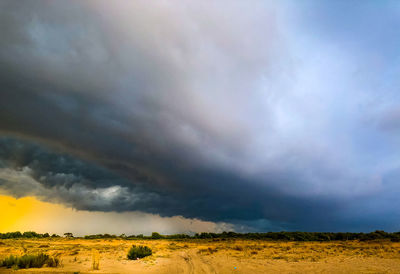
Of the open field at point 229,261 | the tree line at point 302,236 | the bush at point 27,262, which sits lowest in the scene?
the tree line at point 302,236

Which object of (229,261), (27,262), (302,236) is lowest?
(302,236)

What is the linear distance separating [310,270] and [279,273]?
123 inches

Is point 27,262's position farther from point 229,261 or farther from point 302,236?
point 302,236

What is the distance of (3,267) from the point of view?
17.7m

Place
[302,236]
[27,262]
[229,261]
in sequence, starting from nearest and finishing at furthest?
[27,262]
[229,261]
[302,236]

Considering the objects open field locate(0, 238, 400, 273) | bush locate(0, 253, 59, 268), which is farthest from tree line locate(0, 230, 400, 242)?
bush locate(0, 253, 59, 268)

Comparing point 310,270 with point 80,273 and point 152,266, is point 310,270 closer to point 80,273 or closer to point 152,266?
point 152,266

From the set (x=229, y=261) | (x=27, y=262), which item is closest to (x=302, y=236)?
(x=229, y=261)

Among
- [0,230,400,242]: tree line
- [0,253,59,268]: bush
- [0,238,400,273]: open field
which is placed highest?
[0,253,59,268]: bush

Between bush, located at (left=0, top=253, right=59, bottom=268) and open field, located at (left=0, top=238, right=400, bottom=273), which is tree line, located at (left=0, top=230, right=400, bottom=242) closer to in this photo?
open field, located at (left=0, top=238, right=400, bottom=273)

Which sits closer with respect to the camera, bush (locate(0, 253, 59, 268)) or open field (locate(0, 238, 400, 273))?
bush (locate(0, 253, 59, 268))

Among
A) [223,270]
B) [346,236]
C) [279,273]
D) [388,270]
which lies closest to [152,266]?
[223,270]

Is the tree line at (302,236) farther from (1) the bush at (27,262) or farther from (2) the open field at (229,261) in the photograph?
(1) the bush at (27,262)

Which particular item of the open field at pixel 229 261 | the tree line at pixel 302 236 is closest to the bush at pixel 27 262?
the open field at pixel 229 261
